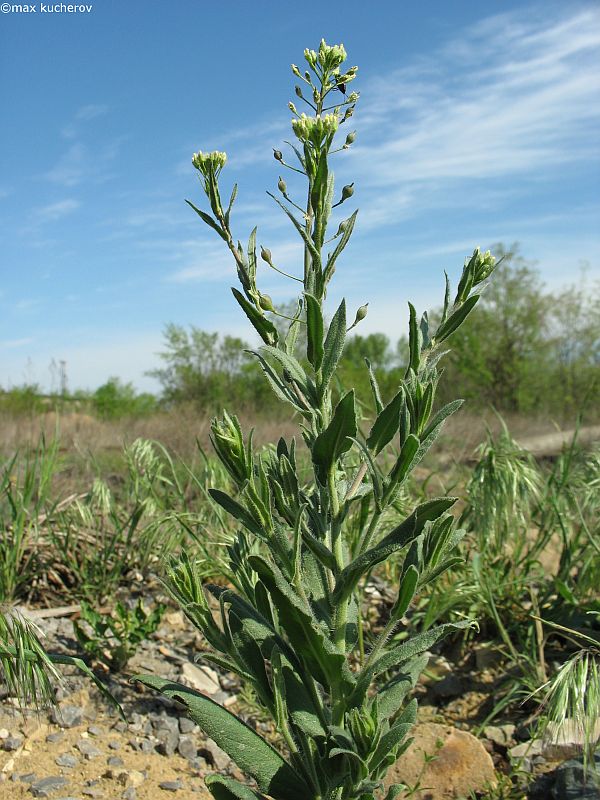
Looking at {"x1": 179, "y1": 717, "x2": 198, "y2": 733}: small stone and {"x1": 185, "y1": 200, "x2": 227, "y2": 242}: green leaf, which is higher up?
{"x1": 185, "y1": 200, "x2": 227, "y2": 242}: green leaf

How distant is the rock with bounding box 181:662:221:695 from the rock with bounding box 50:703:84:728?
0.45 m

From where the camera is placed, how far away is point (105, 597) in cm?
366

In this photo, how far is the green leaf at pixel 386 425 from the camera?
1678 millimetres

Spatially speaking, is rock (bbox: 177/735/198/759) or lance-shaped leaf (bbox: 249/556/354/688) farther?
rock (bbox: 177/735/198/759)

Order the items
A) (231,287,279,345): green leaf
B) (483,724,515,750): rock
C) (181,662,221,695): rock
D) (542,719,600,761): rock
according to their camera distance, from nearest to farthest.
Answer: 1. (231,287,279,345): green leaf
2. (542,719,600,761): rock
3. (483,724,515,750): rock
4. (181,662,221,695): rock

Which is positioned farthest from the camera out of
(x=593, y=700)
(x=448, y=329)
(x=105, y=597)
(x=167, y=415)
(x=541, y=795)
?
(x=167, y=415)

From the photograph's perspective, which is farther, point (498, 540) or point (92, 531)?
point (92, 531)

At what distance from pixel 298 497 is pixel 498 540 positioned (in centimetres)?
235

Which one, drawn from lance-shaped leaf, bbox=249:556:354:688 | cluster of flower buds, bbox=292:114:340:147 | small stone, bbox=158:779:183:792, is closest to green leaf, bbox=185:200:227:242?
cluster of flower buds, bbox=292:114:340:147

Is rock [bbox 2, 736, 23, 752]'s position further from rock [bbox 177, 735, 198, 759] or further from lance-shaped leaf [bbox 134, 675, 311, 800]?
lance-shaped leaf [bbox 134, 675, 311, 800]

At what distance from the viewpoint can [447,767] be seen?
8.72 ft

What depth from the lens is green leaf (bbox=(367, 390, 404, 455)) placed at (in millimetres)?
1678

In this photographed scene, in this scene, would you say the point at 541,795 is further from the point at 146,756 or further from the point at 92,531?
the point at 92,531

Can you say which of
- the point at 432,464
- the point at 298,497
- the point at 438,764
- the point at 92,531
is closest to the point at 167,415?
the point at 432,464
